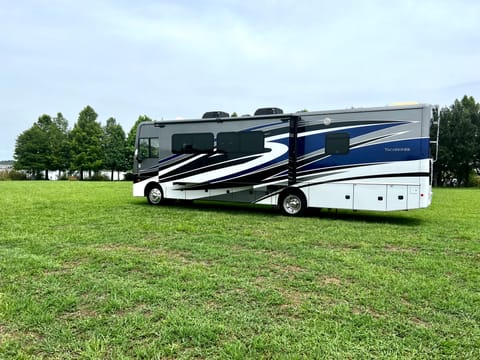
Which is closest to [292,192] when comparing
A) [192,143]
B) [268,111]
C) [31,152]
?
[268,111]

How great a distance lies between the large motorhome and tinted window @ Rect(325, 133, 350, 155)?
0.02 m

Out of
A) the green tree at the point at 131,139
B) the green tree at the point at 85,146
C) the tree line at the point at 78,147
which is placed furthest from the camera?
the tree line at the point at 78,147

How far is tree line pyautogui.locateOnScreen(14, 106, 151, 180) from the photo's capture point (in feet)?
136

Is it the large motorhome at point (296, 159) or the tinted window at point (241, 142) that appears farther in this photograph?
the tinted window at point (241, 142)

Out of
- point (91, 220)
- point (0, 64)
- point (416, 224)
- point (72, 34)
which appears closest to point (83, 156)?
point (0, 64)

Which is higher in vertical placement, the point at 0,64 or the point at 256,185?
the point at 0,64

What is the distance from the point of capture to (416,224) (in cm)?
782

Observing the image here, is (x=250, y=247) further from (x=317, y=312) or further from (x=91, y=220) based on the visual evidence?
(x=91, y=220)

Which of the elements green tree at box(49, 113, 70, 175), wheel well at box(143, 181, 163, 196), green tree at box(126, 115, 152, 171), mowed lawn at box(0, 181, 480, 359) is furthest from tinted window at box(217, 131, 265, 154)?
green tree at box(49, 113, 70, 175)

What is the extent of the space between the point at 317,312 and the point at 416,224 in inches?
237

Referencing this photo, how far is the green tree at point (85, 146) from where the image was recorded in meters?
41.3

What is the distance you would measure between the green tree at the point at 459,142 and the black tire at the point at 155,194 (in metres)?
26.2

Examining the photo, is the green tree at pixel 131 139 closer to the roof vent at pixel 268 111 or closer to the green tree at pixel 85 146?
the green tree at pixel 85 146

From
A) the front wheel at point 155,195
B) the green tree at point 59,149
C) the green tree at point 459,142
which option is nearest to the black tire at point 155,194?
the front wheel at point 155,195
